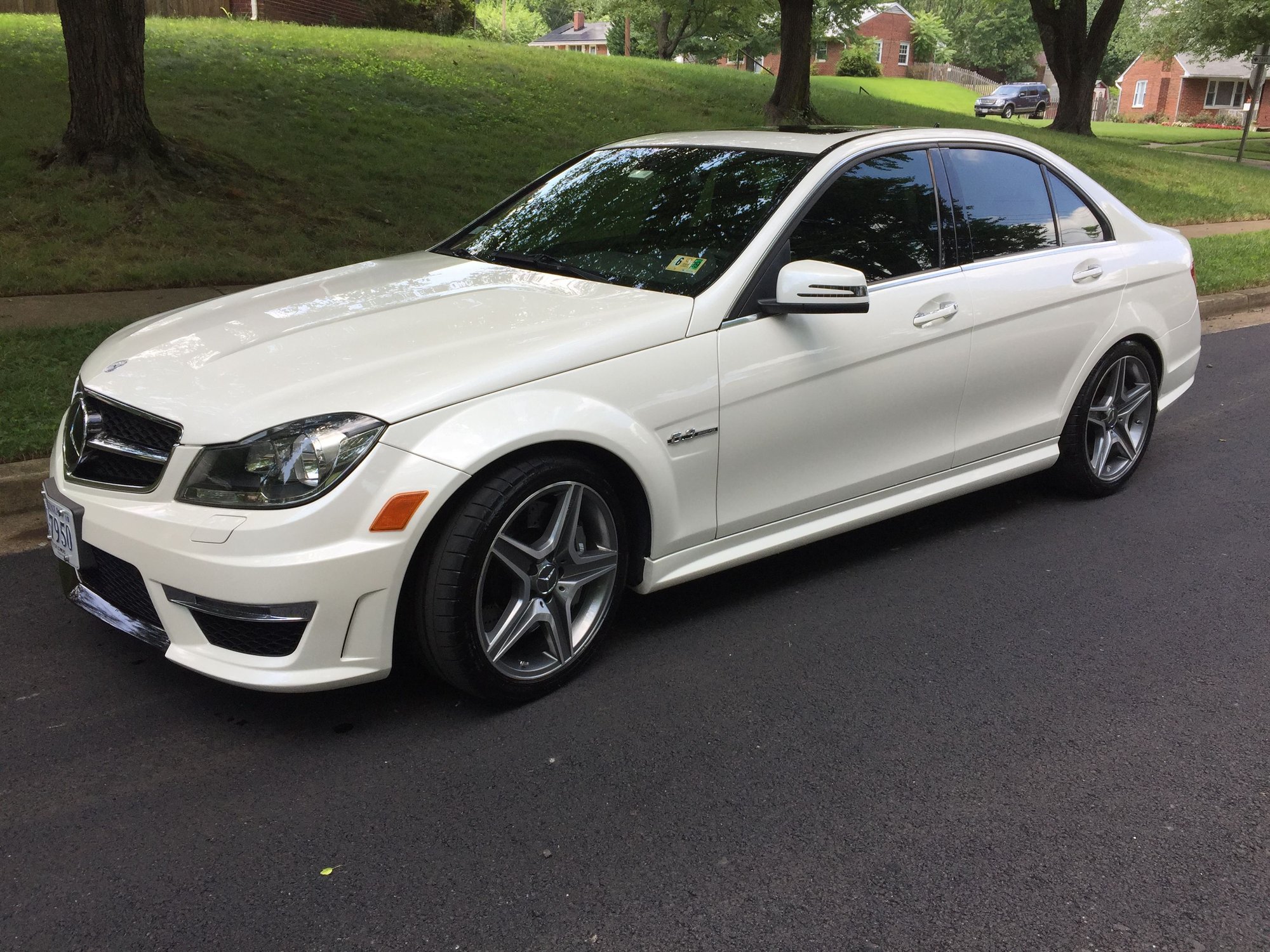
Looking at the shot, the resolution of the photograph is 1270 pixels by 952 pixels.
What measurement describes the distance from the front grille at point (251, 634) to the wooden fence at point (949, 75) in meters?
75.3

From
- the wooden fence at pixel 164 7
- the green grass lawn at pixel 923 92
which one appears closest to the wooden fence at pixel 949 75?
the green grass lawn at pixel 923 92

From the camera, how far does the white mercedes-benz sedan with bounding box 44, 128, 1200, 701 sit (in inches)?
117

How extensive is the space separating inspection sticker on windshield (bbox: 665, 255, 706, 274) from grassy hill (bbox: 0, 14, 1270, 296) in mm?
5849

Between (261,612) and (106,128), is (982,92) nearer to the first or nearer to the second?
(106,128)

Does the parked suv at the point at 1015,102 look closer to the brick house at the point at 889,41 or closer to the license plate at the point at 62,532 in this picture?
the brick house at the point at 889,41

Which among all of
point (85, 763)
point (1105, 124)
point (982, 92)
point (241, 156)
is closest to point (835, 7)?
point (1105, 124)

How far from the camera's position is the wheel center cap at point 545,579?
132 inches

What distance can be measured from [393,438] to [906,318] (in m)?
2.12

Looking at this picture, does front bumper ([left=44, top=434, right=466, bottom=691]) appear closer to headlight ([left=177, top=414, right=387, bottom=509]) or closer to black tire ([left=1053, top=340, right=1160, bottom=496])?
headlight ([left=177, top=414, right=387, bottom=509])

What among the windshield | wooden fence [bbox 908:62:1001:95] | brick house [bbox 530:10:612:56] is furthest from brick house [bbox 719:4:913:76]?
the windshield

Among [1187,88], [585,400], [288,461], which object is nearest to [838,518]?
[585,400]

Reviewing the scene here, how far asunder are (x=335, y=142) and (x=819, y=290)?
11.0 meters

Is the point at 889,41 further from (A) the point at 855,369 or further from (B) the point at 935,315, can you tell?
(A) the point at 855,369

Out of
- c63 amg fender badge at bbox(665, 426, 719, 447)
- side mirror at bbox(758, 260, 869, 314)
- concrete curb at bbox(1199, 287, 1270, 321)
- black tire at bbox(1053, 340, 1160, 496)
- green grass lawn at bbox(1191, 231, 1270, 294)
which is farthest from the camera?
green grass lawn at bbox(1191, 231, 1270, 294)
